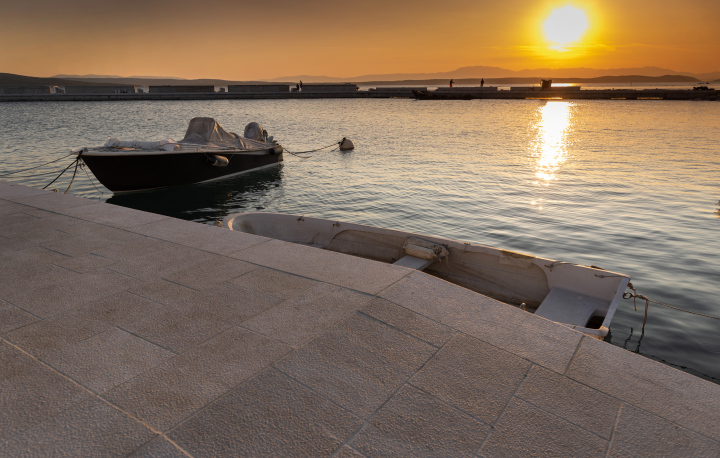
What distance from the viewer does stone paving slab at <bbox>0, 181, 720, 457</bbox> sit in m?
2.57

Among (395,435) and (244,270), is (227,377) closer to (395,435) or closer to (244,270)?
(395,435)

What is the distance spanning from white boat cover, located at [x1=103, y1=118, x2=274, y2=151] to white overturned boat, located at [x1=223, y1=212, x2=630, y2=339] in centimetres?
786

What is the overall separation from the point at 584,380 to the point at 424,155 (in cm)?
2120

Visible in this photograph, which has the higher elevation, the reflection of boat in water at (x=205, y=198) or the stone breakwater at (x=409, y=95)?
the stone breakwater at (x=409, y=95)

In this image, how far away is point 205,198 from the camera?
14883mm

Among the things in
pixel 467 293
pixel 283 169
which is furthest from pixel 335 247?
pixel 283 169

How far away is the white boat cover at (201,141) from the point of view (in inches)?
538

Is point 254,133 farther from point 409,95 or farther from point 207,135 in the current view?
point 409,95

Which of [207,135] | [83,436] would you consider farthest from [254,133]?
[83,436]

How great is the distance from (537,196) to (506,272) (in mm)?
9600

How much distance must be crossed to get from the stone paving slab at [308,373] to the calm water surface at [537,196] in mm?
3732

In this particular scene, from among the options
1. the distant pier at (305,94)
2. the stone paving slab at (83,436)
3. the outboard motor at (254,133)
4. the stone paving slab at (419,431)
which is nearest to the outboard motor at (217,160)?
the outboard motor at (254,133)

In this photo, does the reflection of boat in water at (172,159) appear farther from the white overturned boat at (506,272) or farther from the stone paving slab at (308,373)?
the stone paving slab at (308,373)

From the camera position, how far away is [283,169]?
20438mm
